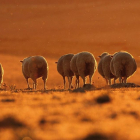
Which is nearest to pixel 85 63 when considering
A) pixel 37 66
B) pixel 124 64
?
pixel 124 64

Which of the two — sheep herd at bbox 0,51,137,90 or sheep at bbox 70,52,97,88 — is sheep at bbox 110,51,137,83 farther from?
sheep at bbox 70,52,97,88

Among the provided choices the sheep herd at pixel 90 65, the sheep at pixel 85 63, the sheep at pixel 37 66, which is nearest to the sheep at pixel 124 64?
the sheep herd at pixel 90 65

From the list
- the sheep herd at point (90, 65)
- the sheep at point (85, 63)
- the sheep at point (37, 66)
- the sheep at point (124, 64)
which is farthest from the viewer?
the sheep at point (37, 66)

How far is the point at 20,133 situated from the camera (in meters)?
4.16

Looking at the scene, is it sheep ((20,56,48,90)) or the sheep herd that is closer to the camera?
the sheep herd

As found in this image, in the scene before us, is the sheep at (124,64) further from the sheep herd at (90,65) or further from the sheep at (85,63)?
the sheep at (85,63)

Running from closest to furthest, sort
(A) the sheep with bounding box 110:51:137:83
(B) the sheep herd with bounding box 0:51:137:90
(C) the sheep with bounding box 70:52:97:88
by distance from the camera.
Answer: (A) the sheep with bounding box 110:51:137:83
(B) the sheep herd with bounding box 0:51:137:90
(C) the sheep with bounding box 70:52:97:88

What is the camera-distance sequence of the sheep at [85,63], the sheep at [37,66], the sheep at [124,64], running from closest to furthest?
the sheep at [124,64], the sheep at [85,63], the sheep at [37,66]

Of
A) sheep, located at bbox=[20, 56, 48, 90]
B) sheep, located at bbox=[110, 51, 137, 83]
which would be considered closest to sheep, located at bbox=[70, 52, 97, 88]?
sheep, located at bbox=[110, 51, 137, 83]

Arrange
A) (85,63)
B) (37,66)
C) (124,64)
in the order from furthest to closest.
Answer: (37,66)
(85,63)
(124,64)

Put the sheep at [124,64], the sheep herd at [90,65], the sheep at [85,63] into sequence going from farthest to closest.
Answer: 1. the sheep at [85,63]
2. the sheep herd at [90,65]
3. the sheep at [124,64]

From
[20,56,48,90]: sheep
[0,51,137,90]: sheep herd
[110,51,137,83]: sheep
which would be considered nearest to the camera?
[110,51,137,83]: sheep

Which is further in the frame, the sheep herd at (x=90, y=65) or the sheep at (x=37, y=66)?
the sheep at (x=37, y=66)

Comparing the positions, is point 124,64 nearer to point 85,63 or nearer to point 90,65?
point 90,65
